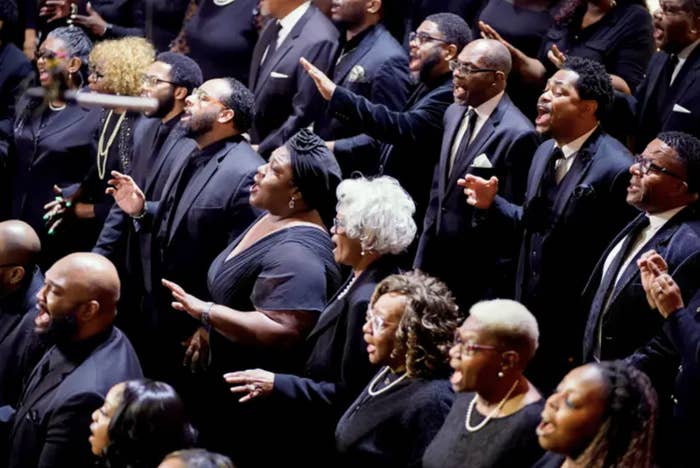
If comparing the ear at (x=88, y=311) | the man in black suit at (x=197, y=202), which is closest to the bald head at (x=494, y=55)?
the man in black suit at (x=197, y=202)

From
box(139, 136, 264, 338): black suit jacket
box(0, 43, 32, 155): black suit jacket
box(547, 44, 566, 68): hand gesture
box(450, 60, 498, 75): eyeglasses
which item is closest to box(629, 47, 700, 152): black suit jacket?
box(547, 44, 566, 68): hand gesture

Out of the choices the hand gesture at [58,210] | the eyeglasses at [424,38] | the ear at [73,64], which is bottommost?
the hand gesture at [58,210]

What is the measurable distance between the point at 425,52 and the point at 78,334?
2149 mm

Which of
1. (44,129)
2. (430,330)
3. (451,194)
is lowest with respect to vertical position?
(44,129)

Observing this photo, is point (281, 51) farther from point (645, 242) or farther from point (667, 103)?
point (645, 242)

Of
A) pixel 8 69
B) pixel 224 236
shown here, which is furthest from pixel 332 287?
pixel 8 69

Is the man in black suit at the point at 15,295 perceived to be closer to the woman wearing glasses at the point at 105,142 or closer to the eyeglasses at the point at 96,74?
the woman wearing glasses at the point at 105,142

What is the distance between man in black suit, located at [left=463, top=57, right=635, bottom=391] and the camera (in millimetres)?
5207

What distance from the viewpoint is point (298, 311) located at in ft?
16.0

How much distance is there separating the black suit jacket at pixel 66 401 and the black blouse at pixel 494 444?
3.68 feet

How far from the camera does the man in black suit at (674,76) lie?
5578mm

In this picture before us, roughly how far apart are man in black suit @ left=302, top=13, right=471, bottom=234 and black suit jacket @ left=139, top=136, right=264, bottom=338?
45 centimetres

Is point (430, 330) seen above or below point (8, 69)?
above

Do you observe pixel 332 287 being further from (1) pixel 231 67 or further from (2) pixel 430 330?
(1) pixel 231 67
